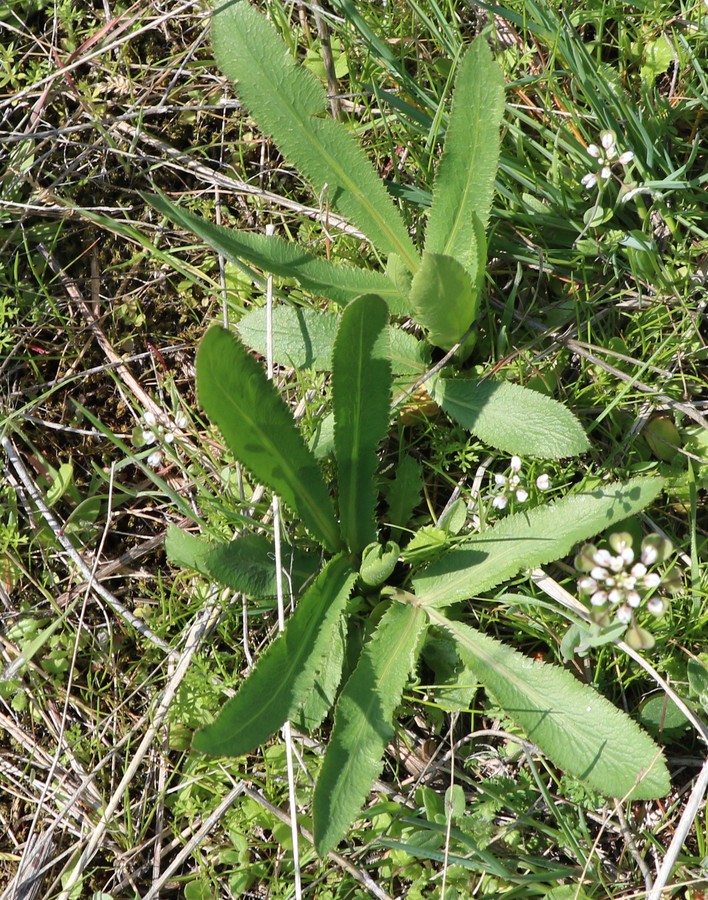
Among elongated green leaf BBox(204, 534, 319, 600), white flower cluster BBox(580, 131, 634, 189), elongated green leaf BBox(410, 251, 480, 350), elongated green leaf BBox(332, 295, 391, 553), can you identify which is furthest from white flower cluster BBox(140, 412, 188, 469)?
white flower cluster BBox(580, 131, 634, 189)

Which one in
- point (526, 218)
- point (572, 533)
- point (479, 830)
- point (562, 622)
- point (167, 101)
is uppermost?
point (167, 101)

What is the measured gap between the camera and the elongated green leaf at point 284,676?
1770mm

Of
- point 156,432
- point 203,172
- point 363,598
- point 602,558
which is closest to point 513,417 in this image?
point 602,558

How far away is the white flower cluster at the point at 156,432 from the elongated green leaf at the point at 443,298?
2.23ft

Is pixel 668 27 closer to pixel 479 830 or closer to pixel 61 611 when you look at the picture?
pixel 479 830

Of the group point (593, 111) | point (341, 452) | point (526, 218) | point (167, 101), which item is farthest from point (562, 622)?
point (167, 101)

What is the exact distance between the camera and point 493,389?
2107mm

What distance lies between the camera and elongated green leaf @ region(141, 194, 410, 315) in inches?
83.8

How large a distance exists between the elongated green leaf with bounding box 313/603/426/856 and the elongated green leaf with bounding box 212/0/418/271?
0.94 meters

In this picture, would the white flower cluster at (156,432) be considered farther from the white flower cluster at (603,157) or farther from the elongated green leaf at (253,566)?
the white flower cluster at (603,157)

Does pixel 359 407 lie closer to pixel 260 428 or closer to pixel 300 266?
pixel 260 428

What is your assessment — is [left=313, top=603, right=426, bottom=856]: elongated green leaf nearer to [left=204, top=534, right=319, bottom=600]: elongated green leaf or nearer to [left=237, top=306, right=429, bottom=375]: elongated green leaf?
[left=204, top=534, right=319, bottom=600]: elongated green leaf

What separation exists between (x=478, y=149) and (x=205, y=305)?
3.26ft

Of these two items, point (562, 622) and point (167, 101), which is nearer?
point (562, 622)
